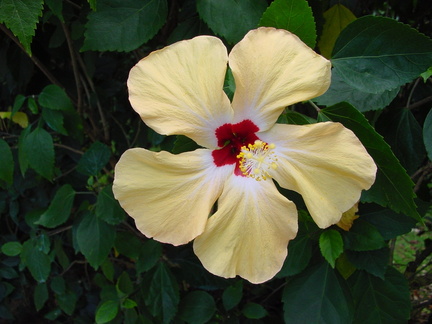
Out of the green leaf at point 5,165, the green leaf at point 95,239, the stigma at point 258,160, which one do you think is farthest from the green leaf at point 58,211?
the stigma at point 258,160

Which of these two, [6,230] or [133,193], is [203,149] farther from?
[6,230]

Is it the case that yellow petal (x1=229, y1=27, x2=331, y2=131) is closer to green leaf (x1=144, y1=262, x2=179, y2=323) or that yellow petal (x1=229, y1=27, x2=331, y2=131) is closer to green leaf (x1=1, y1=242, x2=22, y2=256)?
green leaf (x1=144, y1=262, x2=179, y2=323)

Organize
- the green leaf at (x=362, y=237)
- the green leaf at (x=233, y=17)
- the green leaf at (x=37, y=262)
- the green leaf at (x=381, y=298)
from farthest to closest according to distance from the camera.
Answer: the green leaf at (x=37, y=262), the green leaf at (x=381, y=298), the green leaf at (x=362, y=237), the green leaf at (x=233, y=17)

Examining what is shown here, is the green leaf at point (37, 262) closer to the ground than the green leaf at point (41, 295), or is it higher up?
higher up

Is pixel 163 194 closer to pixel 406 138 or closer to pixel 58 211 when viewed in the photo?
pixel 406 138

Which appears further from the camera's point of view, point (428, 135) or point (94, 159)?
point (94, 159)

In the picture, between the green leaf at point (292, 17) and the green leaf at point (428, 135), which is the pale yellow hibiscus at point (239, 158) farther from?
the green leaf at point (428, 135)

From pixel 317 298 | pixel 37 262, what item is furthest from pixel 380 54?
pixel 37 262
